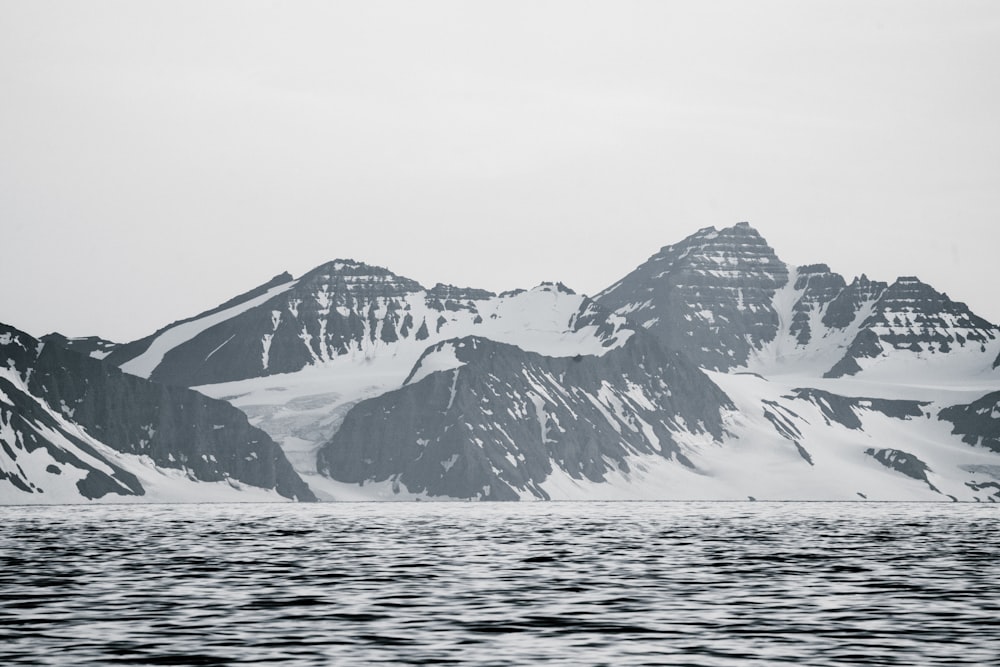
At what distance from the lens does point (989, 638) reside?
54438 millimetres

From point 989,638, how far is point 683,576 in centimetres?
3441

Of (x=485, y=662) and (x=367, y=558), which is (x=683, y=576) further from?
(x=485, y=662)

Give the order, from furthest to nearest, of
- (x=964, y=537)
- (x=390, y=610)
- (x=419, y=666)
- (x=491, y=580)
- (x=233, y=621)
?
(x=964, y=537)
(x=491, y=580)
(x=390, y=610)
(x=233, y=621)
(x=419, y=666)

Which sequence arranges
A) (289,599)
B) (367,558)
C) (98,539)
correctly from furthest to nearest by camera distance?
(98,539)
(367,558)
(289,599)

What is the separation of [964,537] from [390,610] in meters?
105

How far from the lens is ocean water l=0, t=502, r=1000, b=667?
5091 cm

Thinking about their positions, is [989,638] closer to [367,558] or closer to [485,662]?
[485,662]

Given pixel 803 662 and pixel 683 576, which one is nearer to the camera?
pixel 803 662

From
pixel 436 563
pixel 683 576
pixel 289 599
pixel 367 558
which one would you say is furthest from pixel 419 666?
pixel 367 558

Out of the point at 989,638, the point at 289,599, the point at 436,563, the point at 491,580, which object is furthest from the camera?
the point at 436,563

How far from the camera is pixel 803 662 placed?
4853 cm

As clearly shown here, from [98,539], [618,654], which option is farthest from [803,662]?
[98,539]

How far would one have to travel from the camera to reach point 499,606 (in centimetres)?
6775

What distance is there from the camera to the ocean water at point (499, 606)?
167ft
